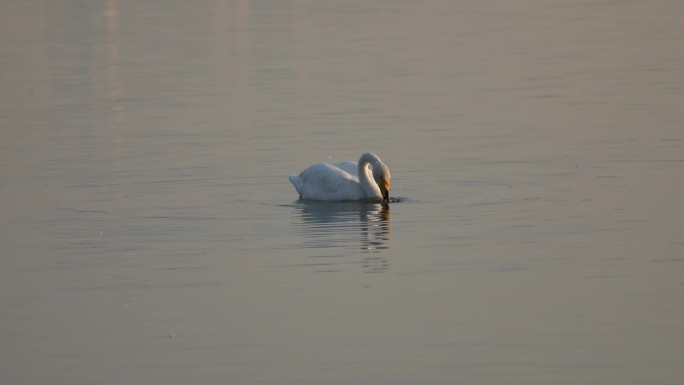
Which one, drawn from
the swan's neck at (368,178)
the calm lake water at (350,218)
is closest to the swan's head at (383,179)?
the swan's neck at (368,178)

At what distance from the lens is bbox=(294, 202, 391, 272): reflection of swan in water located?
1471 cm

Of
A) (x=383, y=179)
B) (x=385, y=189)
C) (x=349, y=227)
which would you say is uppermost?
(x=383, y=179)

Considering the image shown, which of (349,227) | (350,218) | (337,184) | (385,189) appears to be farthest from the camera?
(337,184)

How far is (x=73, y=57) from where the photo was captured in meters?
36.7

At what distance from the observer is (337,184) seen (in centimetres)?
1845

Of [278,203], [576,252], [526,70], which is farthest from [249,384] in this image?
[526,70]

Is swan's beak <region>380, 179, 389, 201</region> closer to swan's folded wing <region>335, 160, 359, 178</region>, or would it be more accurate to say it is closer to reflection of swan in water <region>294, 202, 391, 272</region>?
reflection of swan in water <region>294, 202, 391, 272</region>

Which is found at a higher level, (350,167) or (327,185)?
(350,167)

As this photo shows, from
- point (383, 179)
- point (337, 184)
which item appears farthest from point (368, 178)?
point (383, 179)

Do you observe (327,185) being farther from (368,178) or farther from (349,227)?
(349,227)

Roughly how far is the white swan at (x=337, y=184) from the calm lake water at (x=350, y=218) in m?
0.35

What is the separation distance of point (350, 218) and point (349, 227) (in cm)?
79

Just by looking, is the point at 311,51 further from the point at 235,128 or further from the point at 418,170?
the point at 418,170

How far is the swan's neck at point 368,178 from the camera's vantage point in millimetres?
18250
